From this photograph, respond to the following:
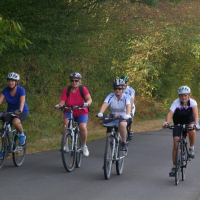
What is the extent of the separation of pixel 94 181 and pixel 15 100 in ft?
8.30

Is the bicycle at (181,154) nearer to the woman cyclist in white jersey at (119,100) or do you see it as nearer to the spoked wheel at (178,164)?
the spoked wheel at (178,164)

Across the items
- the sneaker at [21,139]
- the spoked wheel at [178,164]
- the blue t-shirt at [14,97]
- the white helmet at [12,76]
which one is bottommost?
the spoked wheel at [178,164]

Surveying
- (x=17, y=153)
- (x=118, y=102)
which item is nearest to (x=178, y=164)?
(x=118, y=102)

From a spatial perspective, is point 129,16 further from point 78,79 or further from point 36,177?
point 36,177

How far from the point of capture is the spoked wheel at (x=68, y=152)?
10.0m

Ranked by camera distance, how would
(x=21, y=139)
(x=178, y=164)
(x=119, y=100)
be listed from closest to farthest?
(x=178, y=164), (x=119, y=100), (x=21, y=139)

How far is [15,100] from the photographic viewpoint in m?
10.7

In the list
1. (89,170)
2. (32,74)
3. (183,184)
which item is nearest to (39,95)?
(32,74)

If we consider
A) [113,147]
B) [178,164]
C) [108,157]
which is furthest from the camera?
[113,147]

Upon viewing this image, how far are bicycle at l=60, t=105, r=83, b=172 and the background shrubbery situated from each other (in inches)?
124

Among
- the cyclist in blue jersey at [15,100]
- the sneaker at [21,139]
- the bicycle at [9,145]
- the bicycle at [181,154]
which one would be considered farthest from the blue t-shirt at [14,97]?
the bicycle at [181,154]

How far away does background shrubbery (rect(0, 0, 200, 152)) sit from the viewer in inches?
604

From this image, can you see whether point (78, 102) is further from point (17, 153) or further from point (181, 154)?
point (181, 154)

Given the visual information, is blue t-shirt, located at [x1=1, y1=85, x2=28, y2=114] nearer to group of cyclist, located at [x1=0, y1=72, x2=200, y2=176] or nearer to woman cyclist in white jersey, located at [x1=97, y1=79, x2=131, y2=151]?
group of cyclist, located at [x1=0, y1=72, x2=200, y2=176]
